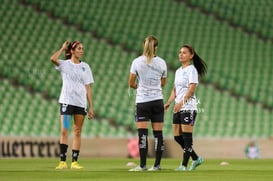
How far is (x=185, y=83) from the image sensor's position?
12.9 meters

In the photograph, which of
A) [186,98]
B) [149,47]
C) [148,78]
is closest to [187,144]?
[186,98]

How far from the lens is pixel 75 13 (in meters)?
29.7

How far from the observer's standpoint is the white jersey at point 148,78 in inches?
496

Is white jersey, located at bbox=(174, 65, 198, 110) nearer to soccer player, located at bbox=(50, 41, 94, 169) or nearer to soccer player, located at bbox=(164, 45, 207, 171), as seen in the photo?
soccer player, located at bbox=(164, 45, 207, 171)

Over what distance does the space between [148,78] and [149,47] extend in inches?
20.7

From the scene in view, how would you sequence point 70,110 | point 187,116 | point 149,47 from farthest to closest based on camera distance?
1. point 70,110
2. point 187,116
3. point 149,47

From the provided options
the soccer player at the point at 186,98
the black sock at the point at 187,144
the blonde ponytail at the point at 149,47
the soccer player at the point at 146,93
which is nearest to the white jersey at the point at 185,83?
the soccer player at the point at 186,98

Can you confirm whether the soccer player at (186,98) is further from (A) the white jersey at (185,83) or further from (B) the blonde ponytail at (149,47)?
(B) the blonde ponytail at (149,47)

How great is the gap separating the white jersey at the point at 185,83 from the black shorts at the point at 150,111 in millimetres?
365

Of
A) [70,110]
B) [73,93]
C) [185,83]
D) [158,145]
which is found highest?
[185,83]

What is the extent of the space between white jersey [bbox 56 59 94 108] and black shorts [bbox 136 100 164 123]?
4.20ft

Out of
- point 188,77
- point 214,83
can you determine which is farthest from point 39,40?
point 188,77

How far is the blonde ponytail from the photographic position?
486 inches

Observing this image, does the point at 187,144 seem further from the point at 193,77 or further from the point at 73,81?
the point at 73,81
